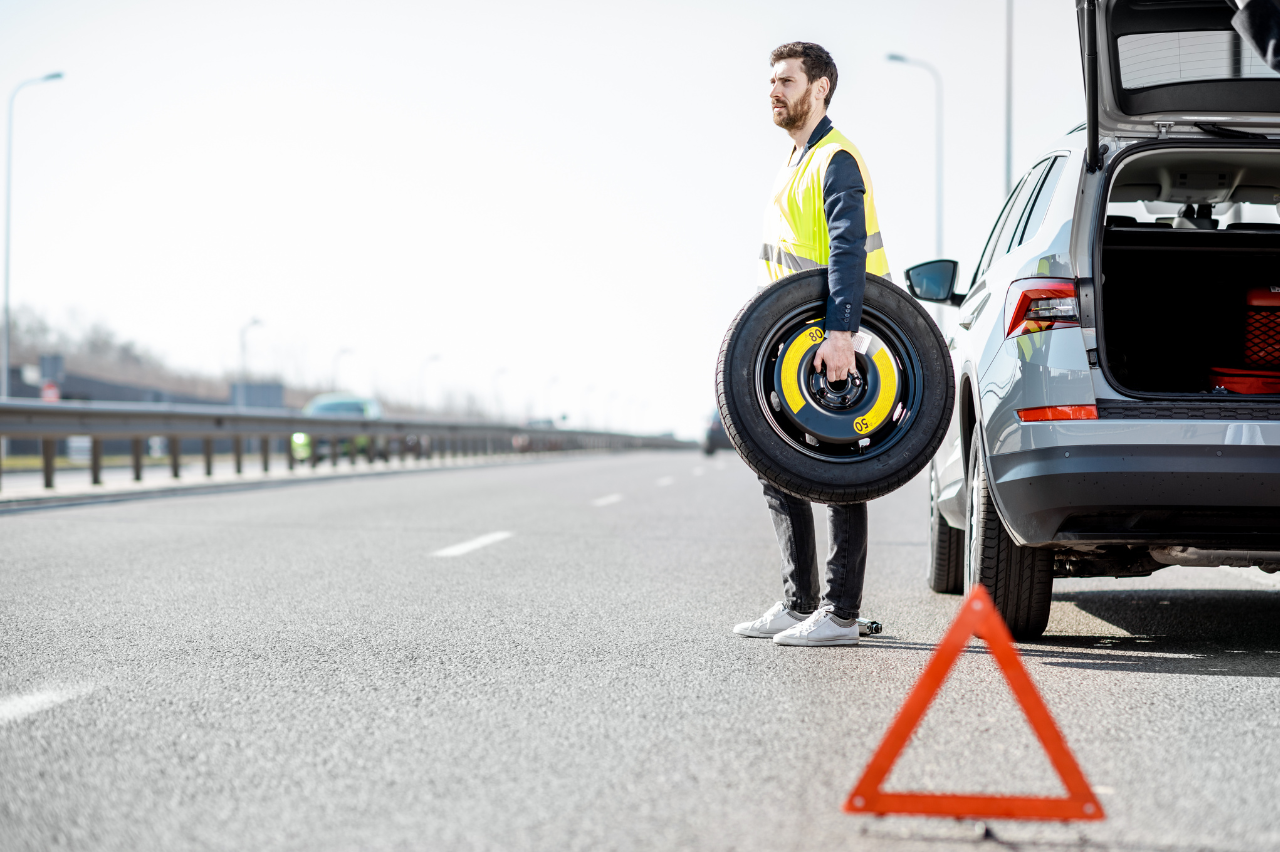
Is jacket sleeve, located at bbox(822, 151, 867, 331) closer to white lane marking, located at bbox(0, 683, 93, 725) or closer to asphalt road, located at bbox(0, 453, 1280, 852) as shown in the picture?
asphalt road, located at bbox(0, 453, 1280, 852)

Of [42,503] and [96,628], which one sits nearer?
[96,628]

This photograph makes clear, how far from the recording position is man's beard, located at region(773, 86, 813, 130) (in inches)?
194

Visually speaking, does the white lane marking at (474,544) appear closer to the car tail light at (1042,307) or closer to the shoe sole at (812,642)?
the shoe sole at (812,642)

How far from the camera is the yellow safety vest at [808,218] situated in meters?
4.78

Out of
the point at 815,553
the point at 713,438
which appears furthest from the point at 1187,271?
the point at 713,438

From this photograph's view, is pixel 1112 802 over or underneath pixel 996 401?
underneath

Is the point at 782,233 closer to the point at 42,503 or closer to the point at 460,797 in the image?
the point at 460,797

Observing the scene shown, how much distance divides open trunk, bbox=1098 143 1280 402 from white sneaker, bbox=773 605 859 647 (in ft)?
5.17

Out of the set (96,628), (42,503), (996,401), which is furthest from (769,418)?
(42,503)

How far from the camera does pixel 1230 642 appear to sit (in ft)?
16.6

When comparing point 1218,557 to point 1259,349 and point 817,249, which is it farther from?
point 817,249

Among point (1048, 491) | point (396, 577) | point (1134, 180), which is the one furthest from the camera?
point (396, 577)

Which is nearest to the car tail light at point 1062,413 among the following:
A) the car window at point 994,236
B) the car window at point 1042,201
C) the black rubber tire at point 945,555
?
the car window at point 1042,201

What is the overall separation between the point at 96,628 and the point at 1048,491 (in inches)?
145
